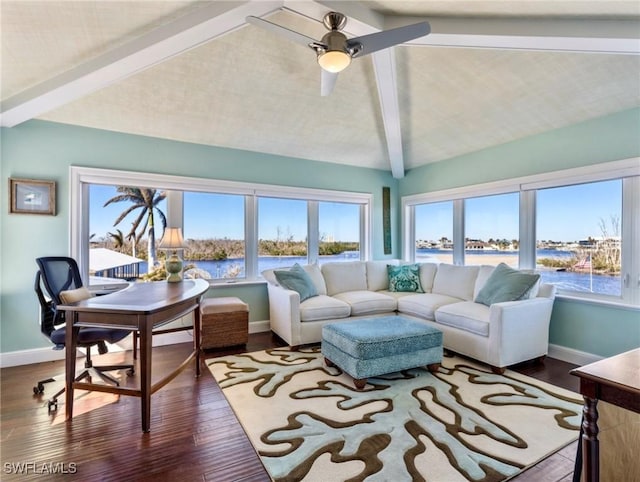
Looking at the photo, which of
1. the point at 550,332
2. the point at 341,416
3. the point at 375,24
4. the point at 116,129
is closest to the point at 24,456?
the point at 341,416

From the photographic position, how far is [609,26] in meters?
2.14

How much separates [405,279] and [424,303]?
0.78 metres

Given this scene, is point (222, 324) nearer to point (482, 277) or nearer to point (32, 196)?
point (32, 196)

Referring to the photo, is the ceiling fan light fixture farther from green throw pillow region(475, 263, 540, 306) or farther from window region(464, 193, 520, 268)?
window region(464, 193, 520, 268)

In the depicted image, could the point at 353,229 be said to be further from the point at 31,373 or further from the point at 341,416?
the point at 31,373

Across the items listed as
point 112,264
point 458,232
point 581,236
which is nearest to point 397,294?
point 458,232

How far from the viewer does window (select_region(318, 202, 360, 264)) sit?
5.03 m

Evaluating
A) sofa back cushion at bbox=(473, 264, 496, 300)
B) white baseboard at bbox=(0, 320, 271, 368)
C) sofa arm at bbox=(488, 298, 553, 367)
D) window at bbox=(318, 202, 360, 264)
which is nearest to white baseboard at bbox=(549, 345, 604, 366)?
sofa arm at bbox=(488, 298, 553, 367)

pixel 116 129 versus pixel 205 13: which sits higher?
pixel 205 13

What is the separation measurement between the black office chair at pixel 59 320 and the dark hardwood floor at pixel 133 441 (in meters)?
0.15

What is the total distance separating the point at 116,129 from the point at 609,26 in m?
4.57

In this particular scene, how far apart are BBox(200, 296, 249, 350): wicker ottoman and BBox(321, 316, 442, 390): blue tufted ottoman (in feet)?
3.77

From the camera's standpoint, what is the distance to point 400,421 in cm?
211

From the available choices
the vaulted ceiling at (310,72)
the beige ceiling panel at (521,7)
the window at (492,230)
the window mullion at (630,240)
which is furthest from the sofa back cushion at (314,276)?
the window mullion at (630,240)
